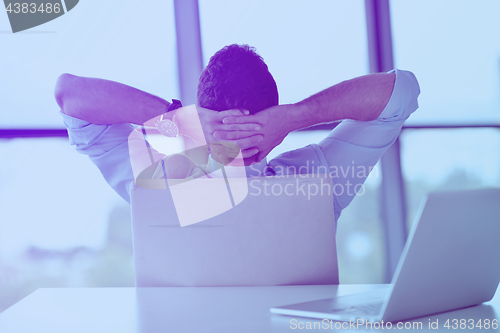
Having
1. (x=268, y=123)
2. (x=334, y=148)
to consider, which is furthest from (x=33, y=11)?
(x=334, y=148)

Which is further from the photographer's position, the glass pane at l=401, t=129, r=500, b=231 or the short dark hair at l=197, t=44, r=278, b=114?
the glass pane at l=401, t=129, r=500, b=231

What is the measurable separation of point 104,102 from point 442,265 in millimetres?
1174

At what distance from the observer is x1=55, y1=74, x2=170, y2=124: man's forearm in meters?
1.33

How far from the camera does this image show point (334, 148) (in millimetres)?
1523

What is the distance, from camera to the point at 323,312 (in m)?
0.56

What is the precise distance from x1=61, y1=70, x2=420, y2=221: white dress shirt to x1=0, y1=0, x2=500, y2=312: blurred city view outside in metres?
0.85

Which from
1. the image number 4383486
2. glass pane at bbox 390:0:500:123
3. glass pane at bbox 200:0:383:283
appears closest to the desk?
glass pane at bbox 200:0:383:283

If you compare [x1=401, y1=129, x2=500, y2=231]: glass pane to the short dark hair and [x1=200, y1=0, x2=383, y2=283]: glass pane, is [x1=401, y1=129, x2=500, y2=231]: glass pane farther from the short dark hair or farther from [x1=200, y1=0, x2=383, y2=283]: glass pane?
the short dark hair

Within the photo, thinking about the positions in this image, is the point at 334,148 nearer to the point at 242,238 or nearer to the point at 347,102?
the point at 347,102

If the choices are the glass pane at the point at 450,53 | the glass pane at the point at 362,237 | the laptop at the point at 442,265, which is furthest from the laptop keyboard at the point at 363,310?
the glass pane at the point at 450,53

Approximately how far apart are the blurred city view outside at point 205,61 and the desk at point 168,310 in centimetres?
150

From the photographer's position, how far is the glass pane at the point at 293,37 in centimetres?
243

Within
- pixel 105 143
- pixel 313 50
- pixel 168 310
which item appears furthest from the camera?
pixel 313 50

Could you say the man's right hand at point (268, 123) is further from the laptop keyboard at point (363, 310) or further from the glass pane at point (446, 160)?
the glass pane at point (446, 160)
